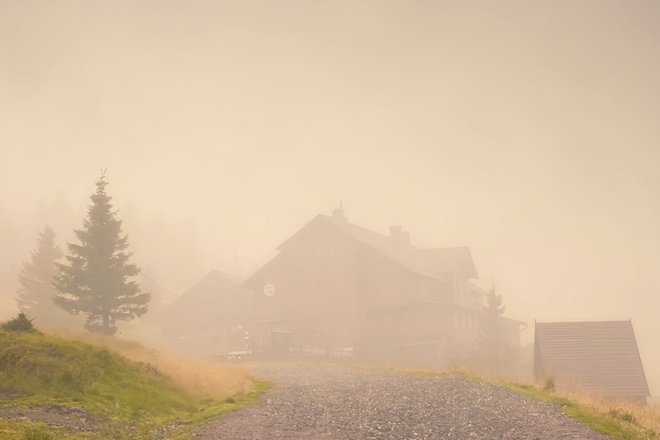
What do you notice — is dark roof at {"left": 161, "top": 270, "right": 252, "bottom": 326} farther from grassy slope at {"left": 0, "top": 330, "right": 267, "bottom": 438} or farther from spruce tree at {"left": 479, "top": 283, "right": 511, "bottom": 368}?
grassy slope at {"left": 0, "top": 330, "right": 267, "bottom": 438}

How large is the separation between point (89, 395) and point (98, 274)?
2004cm

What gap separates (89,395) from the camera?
1605cm

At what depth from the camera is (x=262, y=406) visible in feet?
62.6

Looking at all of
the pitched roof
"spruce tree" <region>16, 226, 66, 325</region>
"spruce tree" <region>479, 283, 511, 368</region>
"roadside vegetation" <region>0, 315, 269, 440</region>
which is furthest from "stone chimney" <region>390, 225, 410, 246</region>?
"roadside vegetation" <region>0, 315, 269, 440</region>

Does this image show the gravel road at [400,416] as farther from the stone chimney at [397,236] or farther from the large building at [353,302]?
the stone chimney at [397,236]

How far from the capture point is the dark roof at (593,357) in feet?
117

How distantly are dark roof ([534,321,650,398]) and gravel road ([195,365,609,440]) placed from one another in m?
16.8

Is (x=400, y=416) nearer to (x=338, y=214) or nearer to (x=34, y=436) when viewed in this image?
(x=34, y=436)

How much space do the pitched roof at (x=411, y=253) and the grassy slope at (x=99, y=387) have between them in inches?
1773

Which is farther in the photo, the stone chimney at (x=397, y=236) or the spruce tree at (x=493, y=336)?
Answer: the stone chimney at (x=397, y=236)

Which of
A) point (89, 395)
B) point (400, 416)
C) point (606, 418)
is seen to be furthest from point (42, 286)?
point (606, 418)

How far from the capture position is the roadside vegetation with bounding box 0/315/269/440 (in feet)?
43.3

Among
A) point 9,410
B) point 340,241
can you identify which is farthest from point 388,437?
point 340,241

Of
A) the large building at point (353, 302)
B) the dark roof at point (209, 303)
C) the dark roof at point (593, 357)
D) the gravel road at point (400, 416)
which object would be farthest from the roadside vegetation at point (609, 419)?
the dark roof at point (209, 303)
